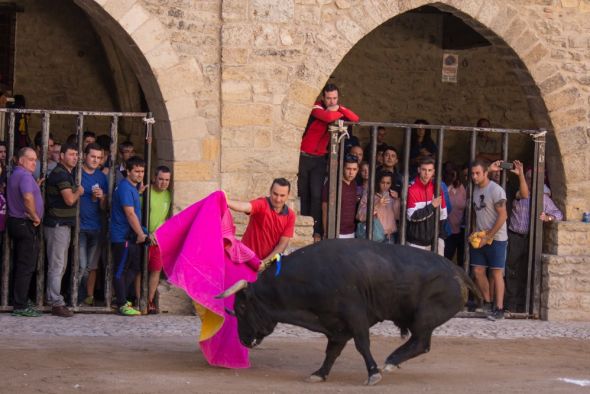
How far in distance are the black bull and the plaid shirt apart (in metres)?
3.64

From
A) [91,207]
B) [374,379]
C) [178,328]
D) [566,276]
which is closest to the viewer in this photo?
[374,379]

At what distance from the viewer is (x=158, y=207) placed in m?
10.9

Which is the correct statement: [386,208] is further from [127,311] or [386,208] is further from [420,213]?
[127,311]

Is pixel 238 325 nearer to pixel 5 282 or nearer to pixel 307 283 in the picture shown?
pixel 307 283

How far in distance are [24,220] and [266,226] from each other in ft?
7.66

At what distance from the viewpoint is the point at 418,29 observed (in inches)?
601

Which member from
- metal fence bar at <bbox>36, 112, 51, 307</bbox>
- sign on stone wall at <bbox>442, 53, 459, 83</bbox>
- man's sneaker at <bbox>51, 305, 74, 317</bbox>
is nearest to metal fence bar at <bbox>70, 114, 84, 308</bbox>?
man's sneaker at <bbox>51, 305, 74, 317</bbox>

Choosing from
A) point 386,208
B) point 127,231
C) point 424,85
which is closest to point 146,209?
point 127,231

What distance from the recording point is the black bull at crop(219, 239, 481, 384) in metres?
8.07

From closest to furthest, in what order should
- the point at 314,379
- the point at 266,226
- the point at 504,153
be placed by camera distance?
the point at 314,379 < the point at 266,226 < the point at 504,153

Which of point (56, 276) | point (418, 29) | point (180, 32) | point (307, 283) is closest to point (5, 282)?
point (56, 276)

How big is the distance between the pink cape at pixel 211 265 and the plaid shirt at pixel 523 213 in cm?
378

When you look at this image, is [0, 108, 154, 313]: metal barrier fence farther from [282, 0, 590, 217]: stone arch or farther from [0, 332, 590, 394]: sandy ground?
[282, 0, 590, 217]: stone arch

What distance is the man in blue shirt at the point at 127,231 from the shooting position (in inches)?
415
